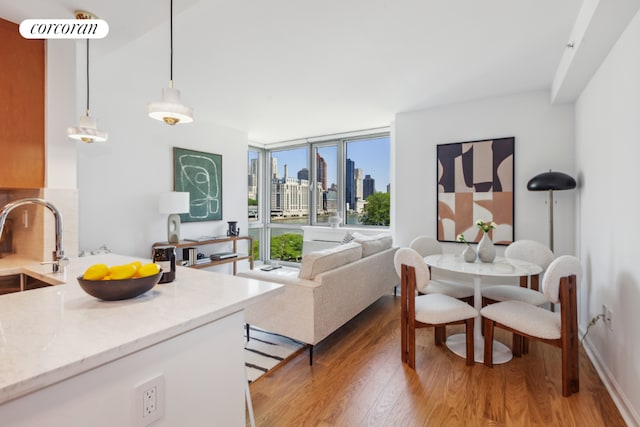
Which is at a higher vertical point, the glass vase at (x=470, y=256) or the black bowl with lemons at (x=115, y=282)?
the black bowl with lemons at (x=115, y=282)

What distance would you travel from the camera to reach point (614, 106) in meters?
2.10

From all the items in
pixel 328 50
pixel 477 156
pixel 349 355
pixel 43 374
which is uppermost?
pixel 328 50

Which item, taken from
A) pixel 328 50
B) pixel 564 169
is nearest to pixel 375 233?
pixel 564 169

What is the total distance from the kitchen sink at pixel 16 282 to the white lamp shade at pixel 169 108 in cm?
119

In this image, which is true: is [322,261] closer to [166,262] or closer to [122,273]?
[166,262]

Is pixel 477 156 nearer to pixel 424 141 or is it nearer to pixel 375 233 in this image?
pixel 424 141

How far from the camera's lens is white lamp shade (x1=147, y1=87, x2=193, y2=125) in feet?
5.29

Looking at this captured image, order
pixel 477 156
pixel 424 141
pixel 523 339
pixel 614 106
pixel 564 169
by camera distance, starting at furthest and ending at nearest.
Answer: pixel 424 141 → pixel 477 156 → pixel 564 169 → pixel 523 339 → pixel 614 106

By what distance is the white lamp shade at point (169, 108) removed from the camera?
1.61 m

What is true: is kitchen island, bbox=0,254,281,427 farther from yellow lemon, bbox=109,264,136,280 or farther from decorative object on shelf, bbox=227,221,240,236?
decorative object on shelf, bbox=227,221,240,236

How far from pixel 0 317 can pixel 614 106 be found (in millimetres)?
3413

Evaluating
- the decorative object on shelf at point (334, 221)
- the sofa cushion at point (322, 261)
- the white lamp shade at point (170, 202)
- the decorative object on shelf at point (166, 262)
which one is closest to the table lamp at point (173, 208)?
the white lamp shade at point (170, 202)

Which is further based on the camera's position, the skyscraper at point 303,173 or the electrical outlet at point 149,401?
the skyscraper at point 303,173

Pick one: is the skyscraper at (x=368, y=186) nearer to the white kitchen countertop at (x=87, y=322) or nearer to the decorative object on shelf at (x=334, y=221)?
the decorative object on shelf at (x=334, y=221)
